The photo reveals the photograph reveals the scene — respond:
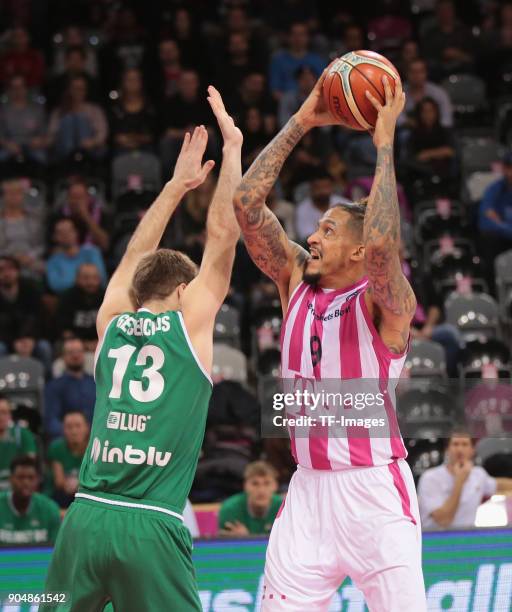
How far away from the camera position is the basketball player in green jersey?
476 centimetres

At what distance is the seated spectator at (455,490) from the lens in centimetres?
901

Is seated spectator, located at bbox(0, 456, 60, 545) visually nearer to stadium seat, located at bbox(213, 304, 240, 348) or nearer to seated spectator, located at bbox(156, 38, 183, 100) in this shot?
stadium seat, located at bbox(213, 304, 240, 348)

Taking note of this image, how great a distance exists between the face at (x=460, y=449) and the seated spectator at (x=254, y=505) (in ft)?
4.71

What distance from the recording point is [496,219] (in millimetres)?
13539

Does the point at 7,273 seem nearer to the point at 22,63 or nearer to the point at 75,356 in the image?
the point at 75,356

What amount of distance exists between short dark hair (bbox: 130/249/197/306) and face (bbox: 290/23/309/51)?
10.9m

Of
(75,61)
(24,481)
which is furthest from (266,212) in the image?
(75,61)

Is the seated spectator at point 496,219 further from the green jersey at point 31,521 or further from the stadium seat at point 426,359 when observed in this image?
the green jersey at point 31,521

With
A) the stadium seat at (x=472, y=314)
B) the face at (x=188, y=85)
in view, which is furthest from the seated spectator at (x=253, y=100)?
the stadium seat at (x=472, y=314)

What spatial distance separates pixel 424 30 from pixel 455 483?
9.21 meters

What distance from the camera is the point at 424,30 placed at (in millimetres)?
16625

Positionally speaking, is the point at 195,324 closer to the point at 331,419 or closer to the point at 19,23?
the point at 331,419

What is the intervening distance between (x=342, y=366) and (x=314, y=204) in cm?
790

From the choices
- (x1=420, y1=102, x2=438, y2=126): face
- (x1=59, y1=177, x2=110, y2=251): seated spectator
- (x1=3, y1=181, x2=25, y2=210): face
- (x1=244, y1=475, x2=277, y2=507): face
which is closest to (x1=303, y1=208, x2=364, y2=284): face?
(x1=244, y1=475, x2=277, y2=507): face
